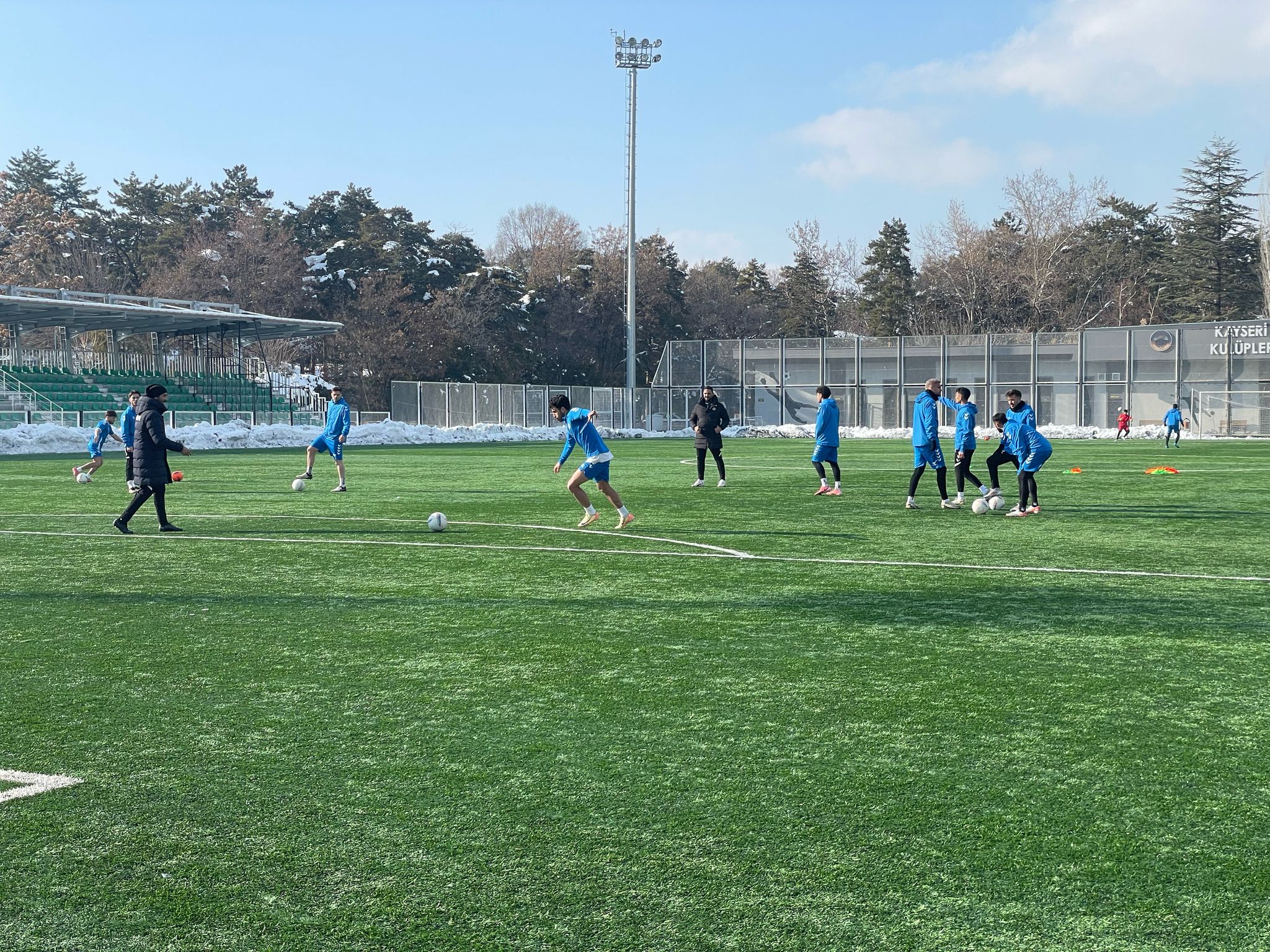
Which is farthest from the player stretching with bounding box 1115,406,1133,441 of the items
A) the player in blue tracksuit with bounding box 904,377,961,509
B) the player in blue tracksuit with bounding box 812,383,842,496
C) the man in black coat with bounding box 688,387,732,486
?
the player in blue tracksuit with bounding box 904,377,961,509

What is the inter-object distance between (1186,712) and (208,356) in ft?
176

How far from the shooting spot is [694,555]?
11906 mm

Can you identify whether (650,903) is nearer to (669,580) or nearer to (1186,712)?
(1186,712)

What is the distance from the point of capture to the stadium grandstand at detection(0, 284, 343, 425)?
4453 cm

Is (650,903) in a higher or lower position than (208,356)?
lower

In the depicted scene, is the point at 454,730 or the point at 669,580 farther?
the point at 669,580

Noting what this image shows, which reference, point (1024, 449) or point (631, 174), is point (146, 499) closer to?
point (1024, 449)

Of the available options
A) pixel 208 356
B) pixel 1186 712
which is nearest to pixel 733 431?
pixel 208 356

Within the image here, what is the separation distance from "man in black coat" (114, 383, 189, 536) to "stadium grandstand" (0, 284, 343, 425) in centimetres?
3027

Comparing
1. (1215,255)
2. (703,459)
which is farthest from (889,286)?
(703,459)

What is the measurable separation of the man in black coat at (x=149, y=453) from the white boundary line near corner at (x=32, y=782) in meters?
9.06

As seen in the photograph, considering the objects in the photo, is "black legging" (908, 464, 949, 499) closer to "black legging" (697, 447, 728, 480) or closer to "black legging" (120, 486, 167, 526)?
"black legging" (697, 447, 728, 480)

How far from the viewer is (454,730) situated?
5.54m

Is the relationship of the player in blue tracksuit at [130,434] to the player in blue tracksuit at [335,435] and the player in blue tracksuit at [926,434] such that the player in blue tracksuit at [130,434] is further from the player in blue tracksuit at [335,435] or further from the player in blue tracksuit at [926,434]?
the player in blue tracksuit at [926,434]
